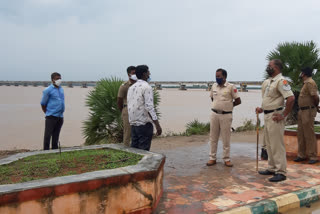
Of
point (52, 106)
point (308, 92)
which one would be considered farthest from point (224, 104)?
point (52, 106)

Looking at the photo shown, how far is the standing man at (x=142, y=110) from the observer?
4.48 metres

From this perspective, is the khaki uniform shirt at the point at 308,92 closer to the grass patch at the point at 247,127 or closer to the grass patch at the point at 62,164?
the grass patch at the point at 62,164

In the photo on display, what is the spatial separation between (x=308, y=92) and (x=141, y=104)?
3.38 meters

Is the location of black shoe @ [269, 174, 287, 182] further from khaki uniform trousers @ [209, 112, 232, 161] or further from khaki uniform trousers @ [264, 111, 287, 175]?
khaki uniform trousers @ [209, 112, 232, 161]

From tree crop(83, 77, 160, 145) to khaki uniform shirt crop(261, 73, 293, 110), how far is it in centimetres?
520

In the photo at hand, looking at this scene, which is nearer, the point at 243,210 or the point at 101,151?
the point at 243,210

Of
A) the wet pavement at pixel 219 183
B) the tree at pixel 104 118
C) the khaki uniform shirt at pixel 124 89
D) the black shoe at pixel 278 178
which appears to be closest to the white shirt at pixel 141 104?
the wet pavement at pixel 219 183

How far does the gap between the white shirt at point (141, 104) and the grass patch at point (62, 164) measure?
573 mm

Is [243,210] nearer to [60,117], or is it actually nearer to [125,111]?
[125,111]

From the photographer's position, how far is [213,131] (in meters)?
5.82

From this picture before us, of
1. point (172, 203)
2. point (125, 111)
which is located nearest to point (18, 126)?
point (125, 111)

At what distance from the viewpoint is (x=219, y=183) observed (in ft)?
15.1

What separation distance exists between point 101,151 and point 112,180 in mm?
1581

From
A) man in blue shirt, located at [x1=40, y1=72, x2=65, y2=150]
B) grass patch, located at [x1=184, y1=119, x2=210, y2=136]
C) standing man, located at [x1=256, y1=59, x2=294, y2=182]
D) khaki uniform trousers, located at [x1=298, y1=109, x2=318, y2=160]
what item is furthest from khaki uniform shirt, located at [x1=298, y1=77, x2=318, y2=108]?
grass patch, located at [x1=184, y1=119, x2=210, y2=136]
